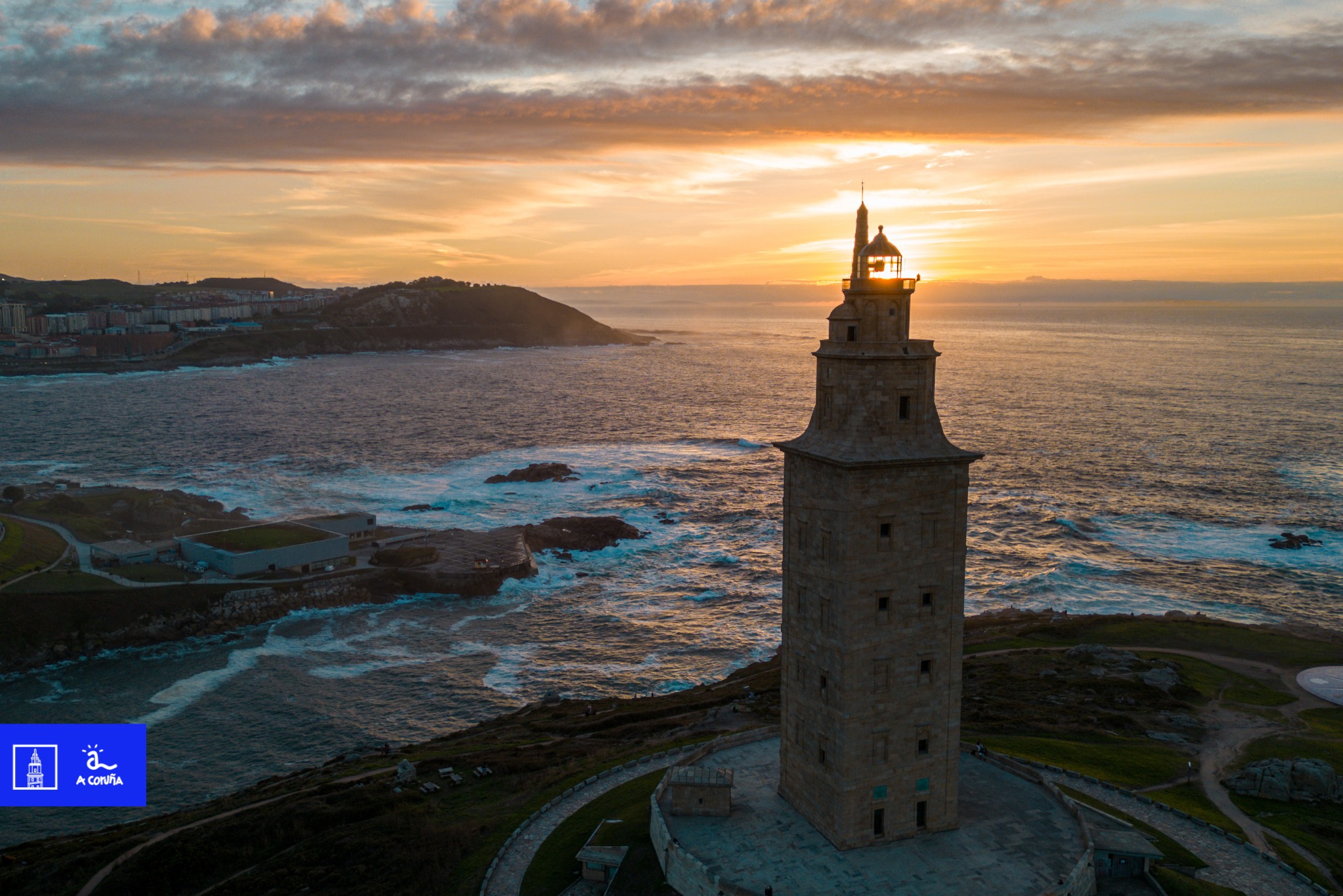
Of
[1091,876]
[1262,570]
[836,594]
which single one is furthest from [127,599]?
[1262,570]

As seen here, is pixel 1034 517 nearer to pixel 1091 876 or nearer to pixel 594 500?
pixel 594 500

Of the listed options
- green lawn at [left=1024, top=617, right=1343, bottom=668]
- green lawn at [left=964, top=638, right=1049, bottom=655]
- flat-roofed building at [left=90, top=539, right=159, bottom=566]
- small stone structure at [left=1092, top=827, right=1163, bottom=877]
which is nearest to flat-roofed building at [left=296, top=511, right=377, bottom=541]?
flat-roofed building at [left=90, top=539, right=159, bottom=566]

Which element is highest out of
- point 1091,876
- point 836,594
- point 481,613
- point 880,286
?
point 880,286

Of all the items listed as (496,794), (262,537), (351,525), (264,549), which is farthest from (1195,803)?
(262,537)

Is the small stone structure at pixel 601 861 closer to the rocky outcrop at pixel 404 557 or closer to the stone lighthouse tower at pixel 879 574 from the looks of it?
the stone lighthouse tower at pixel 879 574

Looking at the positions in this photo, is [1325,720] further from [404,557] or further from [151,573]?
[151,573]

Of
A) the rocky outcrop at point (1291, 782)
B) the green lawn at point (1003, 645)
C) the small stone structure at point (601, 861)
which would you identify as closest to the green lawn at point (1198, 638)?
the green lawn at point (1003, 645)
